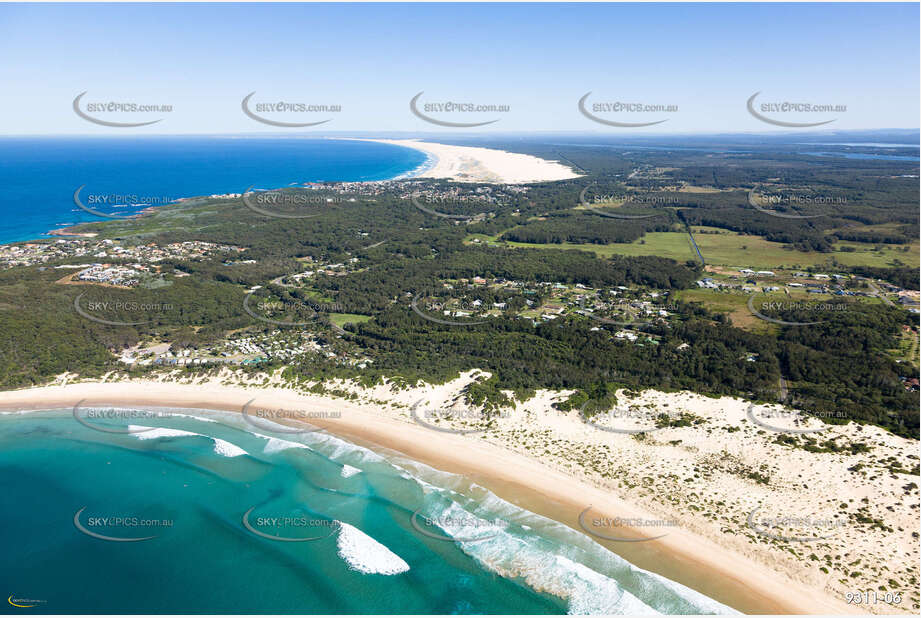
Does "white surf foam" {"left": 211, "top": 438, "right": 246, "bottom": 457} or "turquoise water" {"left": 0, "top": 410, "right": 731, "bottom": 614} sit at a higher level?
"white surf foam" {"left": 211, "top": 438, "right": 246, "bottom": 457}

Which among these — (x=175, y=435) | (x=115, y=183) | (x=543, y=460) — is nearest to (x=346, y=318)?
(x=175, y=435)

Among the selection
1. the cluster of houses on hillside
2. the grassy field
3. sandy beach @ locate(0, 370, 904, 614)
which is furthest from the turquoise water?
the cluster of houses on hillside

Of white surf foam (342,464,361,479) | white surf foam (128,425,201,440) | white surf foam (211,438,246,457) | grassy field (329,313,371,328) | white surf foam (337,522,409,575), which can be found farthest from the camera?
grassy field (329,313,371,328)

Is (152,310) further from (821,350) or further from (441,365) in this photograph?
(821,350)

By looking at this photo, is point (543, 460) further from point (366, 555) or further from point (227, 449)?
point (227, 449)

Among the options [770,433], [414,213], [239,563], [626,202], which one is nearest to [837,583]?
[770,433]

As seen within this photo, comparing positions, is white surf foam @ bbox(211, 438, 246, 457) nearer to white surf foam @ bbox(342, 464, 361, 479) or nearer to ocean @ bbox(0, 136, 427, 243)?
white surf foam @ bbox(342, 464, 361, 479)

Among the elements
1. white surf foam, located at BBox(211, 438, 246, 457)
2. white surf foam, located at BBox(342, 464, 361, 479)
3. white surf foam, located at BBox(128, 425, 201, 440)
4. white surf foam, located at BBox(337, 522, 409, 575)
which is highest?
white surf foam, located at BBox(128, 425, 201, 440)

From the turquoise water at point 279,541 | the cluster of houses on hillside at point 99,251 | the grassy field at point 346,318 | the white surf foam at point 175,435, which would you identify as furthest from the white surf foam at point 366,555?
the cluster of houses on hillside at point 99,251
